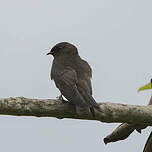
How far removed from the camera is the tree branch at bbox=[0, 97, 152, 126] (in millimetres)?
4129

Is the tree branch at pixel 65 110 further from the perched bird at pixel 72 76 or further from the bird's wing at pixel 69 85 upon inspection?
the bird's wing at pixel 69 85

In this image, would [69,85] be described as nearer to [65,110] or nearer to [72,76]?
[72,76]

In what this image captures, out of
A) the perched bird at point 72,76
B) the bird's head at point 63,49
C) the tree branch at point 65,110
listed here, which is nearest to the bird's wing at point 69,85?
the perched bird at point 72,76

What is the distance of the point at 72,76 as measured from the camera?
5770mm

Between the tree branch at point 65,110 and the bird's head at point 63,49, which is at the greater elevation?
the bird's head at point 63,49

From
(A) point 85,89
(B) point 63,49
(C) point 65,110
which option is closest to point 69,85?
(A) point 85,89

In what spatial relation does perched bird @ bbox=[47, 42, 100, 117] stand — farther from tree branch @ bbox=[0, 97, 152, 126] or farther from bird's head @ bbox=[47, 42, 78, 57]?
tree branch @ bbox=[0, 97, 152, 126]

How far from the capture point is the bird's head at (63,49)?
6.75 meters

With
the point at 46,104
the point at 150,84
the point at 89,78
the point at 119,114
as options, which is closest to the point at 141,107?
the point at 119,114

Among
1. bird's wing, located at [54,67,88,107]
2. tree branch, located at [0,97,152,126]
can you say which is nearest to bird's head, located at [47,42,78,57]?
bird's wing, located at [54,67,88,107]

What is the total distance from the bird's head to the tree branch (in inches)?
89.0

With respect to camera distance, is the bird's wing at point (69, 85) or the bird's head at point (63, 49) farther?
the bird's head at point (63, 49)

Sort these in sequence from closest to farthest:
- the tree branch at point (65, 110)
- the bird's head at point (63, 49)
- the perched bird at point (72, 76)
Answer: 1. the tree branch at point (65, 110)
2. the perched bird at point (72, 76)
3. the bird's head at point (63, 49)

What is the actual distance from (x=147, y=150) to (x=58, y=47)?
2384 millimetres
